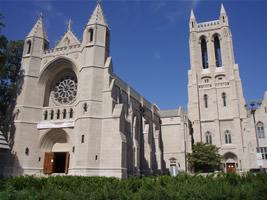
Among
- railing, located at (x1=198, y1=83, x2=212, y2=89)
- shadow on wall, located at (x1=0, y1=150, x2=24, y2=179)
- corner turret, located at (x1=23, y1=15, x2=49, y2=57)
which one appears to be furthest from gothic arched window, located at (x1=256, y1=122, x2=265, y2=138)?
shadow on wall, located at (x1=0, y1=150, x2=24, y2=179)

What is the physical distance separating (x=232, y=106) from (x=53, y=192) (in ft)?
142

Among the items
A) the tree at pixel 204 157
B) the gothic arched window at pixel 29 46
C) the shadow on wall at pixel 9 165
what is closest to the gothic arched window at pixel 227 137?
the tree at pixel 204 157

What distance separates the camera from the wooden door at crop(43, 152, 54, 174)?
28.7 m

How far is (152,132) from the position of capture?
4453 cm

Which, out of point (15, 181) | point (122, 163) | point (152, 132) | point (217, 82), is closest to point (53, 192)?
point (15, 181)

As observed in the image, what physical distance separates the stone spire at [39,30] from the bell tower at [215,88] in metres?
29.1

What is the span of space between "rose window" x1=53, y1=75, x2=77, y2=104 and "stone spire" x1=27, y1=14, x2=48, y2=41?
6425mm

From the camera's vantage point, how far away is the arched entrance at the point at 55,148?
2933 cm

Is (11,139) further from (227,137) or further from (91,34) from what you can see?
(227,137)

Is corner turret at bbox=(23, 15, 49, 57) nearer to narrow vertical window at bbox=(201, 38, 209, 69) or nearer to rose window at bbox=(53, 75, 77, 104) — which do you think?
rose window at bbox=(53, 75, 77, 104)

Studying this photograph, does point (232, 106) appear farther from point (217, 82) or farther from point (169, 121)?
point (169, 121)

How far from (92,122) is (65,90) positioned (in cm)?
762

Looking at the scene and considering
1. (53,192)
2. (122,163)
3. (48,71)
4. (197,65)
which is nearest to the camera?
(53,192)

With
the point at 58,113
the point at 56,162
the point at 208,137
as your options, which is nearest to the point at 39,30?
the point at 58,113
